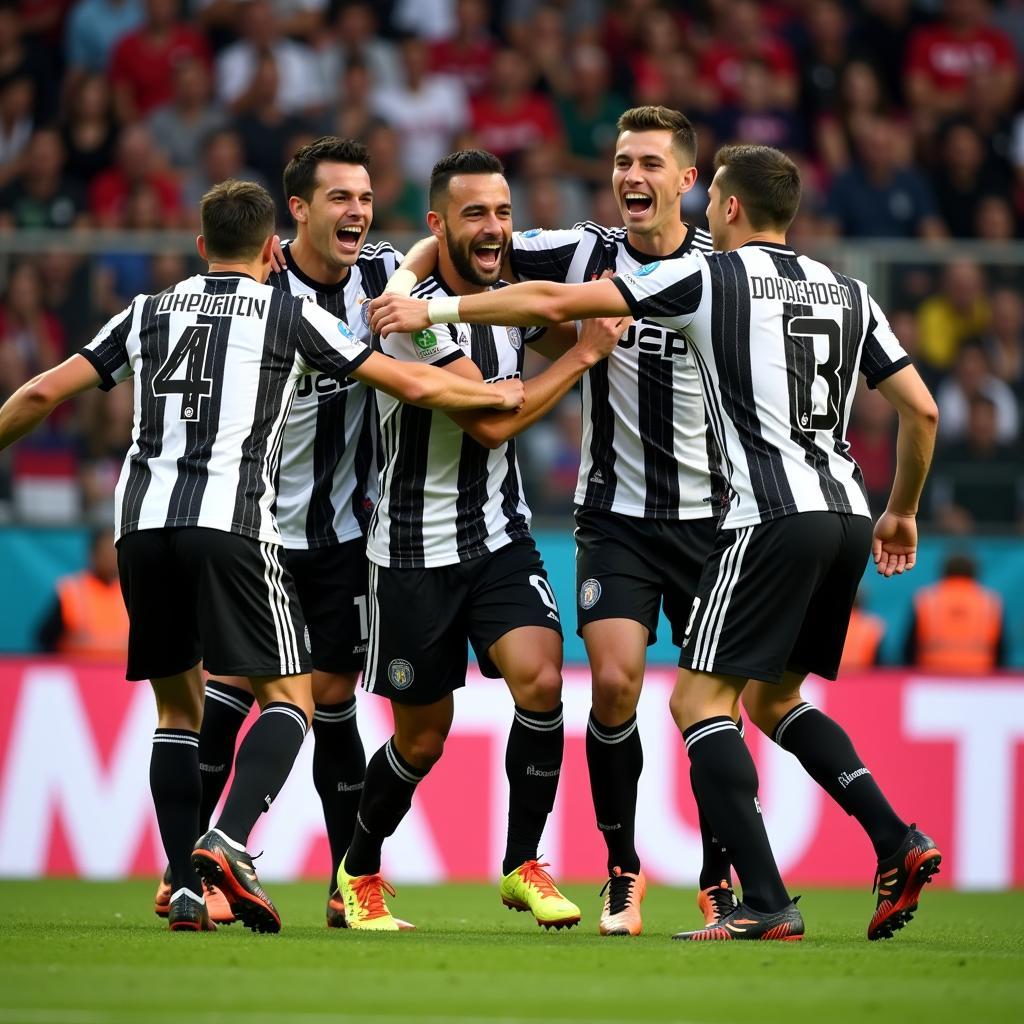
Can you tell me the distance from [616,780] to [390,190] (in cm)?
729

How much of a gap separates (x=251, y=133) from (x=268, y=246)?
7425 millimetres

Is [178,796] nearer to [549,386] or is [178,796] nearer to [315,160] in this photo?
[549,386]

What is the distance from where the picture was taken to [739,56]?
571 inches

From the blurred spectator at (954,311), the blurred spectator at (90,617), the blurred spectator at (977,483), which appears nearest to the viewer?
the blurred spectator at (90,617)

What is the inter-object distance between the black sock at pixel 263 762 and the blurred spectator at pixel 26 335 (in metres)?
5.62

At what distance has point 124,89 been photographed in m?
13.8

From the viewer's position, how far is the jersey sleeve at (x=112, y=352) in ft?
19.6

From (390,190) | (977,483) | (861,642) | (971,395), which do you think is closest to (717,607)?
(861,642)

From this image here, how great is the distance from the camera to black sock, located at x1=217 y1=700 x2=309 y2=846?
5.69 m

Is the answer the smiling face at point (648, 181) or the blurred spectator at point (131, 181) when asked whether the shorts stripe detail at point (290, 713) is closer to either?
the smiling face at point (648, 181)

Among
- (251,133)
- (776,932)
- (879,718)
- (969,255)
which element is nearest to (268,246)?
(776,932)

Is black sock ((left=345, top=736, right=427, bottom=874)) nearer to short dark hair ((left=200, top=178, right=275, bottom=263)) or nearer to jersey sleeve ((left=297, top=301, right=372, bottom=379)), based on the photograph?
jersey sleeve ((left=297, top=301, right=372, bottom=379))

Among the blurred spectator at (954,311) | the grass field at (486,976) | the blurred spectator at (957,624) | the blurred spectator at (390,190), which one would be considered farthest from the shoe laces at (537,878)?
the blurred spectator at (390,190)

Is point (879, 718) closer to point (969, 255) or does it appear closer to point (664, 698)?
point (664, 698)
